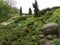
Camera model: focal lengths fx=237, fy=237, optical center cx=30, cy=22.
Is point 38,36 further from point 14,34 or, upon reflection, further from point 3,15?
point 3,15

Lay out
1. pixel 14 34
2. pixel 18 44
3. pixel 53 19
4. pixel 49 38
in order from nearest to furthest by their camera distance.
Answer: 1. pixel 18 44
2. pixel 49 38
3. pixel 14 34
4. pixel 53 19

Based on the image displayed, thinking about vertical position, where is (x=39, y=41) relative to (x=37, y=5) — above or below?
below

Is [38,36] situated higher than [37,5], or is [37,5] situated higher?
[37,5]

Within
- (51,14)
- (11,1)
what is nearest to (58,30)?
(51,14)

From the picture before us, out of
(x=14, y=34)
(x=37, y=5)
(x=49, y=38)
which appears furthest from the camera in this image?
(x=37, y=5)

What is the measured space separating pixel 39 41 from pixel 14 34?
2853 mm

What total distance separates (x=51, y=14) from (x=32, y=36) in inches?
259

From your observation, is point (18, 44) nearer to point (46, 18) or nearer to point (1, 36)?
point (1, 36)

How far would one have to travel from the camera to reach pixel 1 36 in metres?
18.9

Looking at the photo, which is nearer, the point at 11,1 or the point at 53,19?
the point at 53,19

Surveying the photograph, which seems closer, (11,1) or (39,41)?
(39,41)

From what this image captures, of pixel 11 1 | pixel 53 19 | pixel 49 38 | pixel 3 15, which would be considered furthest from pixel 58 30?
pixel 11 1

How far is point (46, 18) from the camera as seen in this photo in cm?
2361

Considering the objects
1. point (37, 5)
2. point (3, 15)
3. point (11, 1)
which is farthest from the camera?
point (11, 1)
